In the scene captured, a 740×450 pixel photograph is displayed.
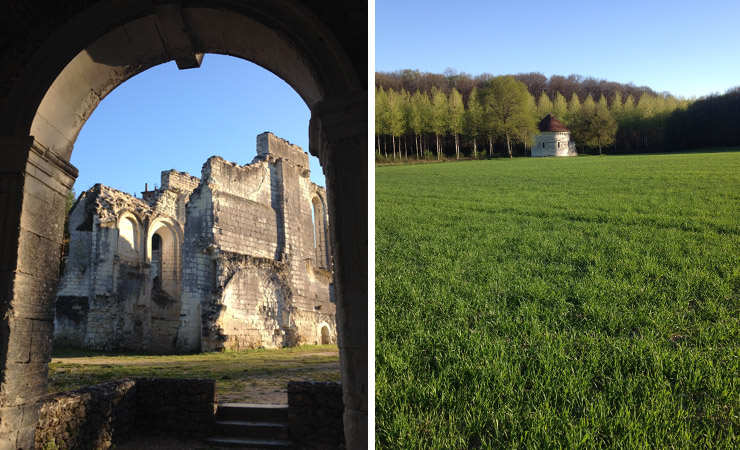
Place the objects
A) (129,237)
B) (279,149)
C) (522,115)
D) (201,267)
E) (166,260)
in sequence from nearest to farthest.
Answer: (522,115)
(201,267)
(129,237)
(166,260)
(279,149)

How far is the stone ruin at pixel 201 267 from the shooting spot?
44.1 feet

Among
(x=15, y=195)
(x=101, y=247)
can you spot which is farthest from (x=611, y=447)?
(x=101, y=247)

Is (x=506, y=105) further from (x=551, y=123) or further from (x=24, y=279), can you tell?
(x=24, y=279)

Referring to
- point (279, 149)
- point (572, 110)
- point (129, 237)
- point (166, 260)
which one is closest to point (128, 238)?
point (129, 237)

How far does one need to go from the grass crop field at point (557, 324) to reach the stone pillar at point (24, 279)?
2.40 meters

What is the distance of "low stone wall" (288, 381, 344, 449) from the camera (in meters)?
5.20

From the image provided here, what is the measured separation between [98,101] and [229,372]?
20.1 feet

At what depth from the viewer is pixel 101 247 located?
14.0 metres

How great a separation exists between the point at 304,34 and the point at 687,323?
360 centimetres

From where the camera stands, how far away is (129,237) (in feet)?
49.6

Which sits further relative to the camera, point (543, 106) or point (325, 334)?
point (325, 334)

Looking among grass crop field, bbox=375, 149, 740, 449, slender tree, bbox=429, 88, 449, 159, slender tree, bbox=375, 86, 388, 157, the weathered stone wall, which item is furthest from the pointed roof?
slender tree, bbox=375, 86, 388, 157

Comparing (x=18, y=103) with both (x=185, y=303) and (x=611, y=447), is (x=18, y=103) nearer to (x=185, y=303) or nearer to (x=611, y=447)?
(x=611, y=447)

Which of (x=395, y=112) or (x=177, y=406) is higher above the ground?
(x=395, y=112)
